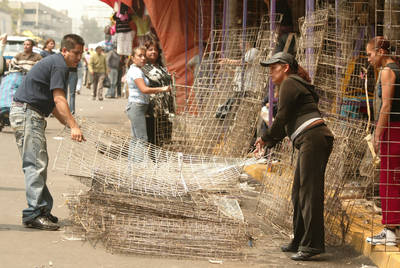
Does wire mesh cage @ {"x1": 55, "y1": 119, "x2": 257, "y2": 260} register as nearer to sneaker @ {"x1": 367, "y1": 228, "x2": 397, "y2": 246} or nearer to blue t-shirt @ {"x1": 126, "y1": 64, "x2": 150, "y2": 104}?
sneaker @ {"x1": 367, "y1": 228, "x2": 397, "y2": 246}

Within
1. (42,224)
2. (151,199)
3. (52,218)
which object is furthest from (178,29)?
(151,199)

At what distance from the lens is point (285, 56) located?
5777mm

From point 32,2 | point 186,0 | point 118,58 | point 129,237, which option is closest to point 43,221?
point 129,237

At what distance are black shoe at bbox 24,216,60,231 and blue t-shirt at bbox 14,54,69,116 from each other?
1.06 meters

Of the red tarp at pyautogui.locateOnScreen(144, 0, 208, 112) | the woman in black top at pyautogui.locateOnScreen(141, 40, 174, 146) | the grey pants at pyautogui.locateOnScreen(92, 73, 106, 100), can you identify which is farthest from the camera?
the grey pants at pyautogui.locateOnScreen(92, 73, 106, 100)

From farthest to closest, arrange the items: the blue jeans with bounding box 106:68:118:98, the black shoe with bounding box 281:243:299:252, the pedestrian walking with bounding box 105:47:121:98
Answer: the blue jeans with bounding box 106:68:118:98 → the pedestrian walking with bounding box 105:47:121:98 → the black shoe with bounding box 281:243:299:252

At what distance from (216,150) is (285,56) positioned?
2739mm

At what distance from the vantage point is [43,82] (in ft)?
21.1

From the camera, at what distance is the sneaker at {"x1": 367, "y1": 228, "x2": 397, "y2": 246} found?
18.7 ft

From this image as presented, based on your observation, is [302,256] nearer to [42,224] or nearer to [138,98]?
[42,224]

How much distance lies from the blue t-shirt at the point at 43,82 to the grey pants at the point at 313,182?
2.41m

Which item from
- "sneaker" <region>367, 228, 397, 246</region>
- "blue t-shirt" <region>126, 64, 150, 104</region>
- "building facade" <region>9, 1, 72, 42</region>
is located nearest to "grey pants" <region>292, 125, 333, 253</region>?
"sneaker" <region>367, 228, 397, 246</region>

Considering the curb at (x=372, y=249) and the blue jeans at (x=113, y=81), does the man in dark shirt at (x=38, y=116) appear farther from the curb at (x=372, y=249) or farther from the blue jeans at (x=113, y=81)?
the blue jeans at (x=113, y=81)

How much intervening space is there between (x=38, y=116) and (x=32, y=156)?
1.32 feet
